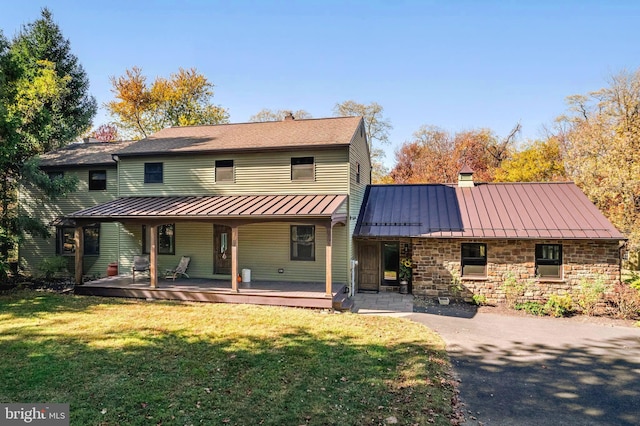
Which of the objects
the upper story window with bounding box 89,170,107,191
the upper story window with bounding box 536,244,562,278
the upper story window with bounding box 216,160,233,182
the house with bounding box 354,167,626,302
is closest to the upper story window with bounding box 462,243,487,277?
the house with bounding box 354,167,626,302

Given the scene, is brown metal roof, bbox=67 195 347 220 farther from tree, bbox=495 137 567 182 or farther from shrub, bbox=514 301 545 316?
tree, bbox=495 137 567 182

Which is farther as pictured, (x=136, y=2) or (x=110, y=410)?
(x=136, y=2)

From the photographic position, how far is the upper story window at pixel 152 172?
49.1 ft

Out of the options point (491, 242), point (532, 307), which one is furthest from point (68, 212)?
point (532, 307)

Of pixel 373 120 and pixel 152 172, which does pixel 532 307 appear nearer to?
pixel 152 172

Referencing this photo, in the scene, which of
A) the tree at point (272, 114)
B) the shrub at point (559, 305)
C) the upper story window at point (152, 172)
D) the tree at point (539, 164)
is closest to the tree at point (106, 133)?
the tree at point (272, 114)

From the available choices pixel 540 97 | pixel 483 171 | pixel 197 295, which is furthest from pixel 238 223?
pixel 483 171

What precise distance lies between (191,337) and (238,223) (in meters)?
4.27

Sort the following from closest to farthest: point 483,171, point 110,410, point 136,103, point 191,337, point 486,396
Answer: point 110,410 < point 486,396 < point 191,337 < point 136,103 < point 483,171

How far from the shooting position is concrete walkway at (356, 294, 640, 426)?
5297 millimetres

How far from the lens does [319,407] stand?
5062mm

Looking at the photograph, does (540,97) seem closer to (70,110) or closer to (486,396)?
(486,396)

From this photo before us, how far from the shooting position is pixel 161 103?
96.9 ft
